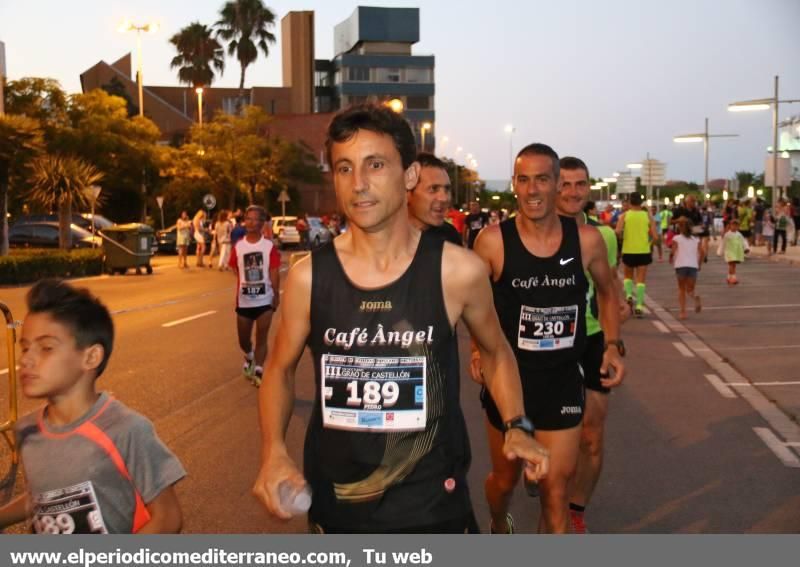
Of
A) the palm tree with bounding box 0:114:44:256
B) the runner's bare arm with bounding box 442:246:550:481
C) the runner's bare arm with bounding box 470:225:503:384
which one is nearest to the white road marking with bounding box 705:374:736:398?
the runner's bare arm with bounding box 470:225:503:384

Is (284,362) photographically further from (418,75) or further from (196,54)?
(418,75)

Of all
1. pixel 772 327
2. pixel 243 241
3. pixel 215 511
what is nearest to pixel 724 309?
pixel 772 327

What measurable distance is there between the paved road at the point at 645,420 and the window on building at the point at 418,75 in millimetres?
106889

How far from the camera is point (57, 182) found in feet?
115

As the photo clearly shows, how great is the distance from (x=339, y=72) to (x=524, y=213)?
396 ft

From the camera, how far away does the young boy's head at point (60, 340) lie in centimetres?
332

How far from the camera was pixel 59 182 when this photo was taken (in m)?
35.1

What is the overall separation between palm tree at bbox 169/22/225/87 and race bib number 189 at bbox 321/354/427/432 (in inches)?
3424

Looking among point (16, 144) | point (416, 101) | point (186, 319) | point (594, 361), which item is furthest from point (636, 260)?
point (416, 101)

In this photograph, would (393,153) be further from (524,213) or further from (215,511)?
(215,511)

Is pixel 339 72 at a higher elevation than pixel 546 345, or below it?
higher

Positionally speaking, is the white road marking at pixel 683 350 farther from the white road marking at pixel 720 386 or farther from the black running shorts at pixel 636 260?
the black running shorts at pixel 636 260

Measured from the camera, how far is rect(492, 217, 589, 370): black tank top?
5473 millimetres

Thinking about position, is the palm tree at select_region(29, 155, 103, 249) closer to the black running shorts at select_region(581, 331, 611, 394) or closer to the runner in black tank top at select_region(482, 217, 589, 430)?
the black running shorts at select_region(581, 331, 611, 394)
